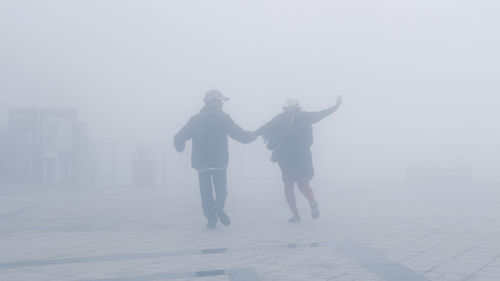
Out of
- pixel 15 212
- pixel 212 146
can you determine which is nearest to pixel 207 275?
pixel 212 146

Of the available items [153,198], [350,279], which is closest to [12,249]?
[350,279]

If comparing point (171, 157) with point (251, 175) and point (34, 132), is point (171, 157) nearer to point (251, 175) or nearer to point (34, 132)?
point (251, 175)

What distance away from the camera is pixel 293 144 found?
9.12 meters

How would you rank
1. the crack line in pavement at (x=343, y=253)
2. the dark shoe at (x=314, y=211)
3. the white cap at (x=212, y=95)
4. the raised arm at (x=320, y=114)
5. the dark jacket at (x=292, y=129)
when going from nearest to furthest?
the crack line in pavement at (x=343, y=253)
the white cap at (x=212, y=95)
the dark shoe at (x=314, y=211)
the raised arm at (x=320, y=114)
the dark jacket at (x=292, y=129)

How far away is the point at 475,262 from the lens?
5676mm

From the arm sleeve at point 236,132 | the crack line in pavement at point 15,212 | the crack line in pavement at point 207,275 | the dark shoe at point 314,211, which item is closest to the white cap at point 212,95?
the arm sleeve at point 236,132

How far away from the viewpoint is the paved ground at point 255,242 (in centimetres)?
538

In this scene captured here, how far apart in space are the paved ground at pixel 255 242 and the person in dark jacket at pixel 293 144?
1.72 feet

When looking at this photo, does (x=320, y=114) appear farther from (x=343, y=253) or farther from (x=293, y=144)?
(x=343, y=253)

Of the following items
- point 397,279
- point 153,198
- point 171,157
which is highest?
point 171,157

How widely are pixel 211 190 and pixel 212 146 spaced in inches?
21.4

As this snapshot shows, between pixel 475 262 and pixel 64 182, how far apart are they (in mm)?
16799

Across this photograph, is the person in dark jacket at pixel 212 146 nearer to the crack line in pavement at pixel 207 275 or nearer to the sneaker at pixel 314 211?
the sneaker at pixel 314 211

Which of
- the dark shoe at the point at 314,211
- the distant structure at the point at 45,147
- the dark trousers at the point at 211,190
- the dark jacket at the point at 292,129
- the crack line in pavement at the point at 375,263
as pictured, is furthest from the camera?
the distant structure at the point at 45,147
